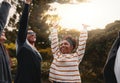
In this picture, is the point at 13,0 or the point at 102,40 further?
the point at 13,0

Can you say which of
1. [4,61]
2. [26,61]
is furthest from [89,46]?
[4,61]

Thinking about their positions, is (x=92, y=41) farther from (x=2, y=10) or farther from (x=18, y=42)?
(x=2, y=10)

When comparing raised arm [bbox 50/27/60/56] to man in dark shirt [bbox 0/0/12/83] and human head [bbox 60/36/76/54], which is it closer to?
human head [bbox 60/36/76/54]

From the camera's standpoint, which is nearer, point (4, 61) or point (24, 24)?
point (4, 61)

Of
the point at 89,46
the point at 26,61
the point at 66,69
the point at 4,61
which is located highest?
the point at 4,61

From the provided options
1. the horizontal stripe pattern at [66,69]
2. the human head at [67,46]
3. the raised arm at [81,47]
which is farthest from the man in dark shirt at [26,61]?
the raised arm at [81,47]

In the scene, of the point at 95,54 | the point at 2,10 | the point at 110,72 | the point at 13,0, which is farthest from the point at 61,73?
the point at 13,0

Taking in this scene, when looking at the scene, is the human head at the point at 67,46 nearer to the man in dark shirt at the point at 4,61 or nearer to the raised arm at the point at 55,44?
the raised arm at the point at 55,44

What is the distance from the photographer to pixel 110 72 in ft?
10.0

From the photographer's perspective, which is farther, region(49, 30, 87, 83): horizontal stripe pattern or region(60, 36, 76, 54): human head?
region(60, 36, 76, 54): human head

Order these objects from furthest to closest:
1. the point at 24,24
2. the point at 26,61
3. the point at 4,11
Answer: the point at 26,61
the point at 24,24
the point at 4,11

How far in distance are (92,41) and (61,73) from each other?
434 inches

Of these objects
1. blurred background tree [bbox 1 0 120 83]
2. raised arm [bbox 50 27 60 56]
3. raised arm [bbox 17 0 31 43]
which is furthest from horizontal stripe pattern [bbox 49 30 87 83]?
blurred background tree [bbox 1 0 120 83]

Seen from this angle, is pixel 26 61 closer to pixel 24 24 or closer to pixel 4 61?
pixel 24 24
